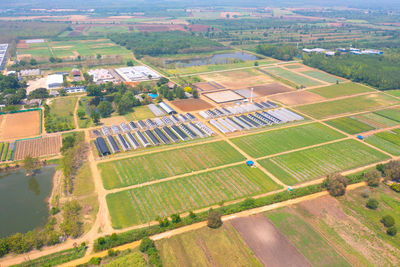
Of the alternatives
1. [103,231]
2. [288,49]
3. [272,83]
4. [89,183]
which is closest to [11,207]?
[89,183]

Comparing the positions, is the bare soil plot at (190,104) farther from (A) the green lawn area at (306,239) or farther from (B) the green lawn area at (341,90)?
(A) the green lawn area at (306,239)

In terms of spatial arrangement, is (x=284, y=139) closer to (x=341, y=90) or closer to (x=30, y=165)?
(x=341, y=90)

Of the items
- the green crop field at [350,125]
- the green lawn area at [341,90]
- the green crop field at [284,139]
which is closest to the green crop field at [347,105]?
the green crop field at [350,125]

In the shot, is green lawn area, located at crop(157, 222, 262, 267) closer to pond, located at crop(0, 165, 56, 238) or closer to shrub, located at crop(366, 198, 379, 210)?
pond, located at crop(0, 165, 56, 238)

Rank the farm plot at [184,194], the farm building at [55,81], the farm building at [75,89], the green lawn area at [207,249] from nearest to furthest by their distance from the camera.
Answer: the green lawn area at [207,249], the farm plot at [184,194], the farm building at [75,89], the farm building at [55,81]

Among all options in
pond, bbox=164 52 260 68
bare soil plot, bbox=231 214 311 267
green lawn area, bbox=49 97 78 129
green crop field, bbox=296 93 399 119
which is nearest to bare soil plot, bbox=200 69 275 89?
pond, bbox=164 52 260 68

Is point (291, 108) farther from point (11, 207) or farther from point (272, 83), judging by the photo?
point (11, 207)
